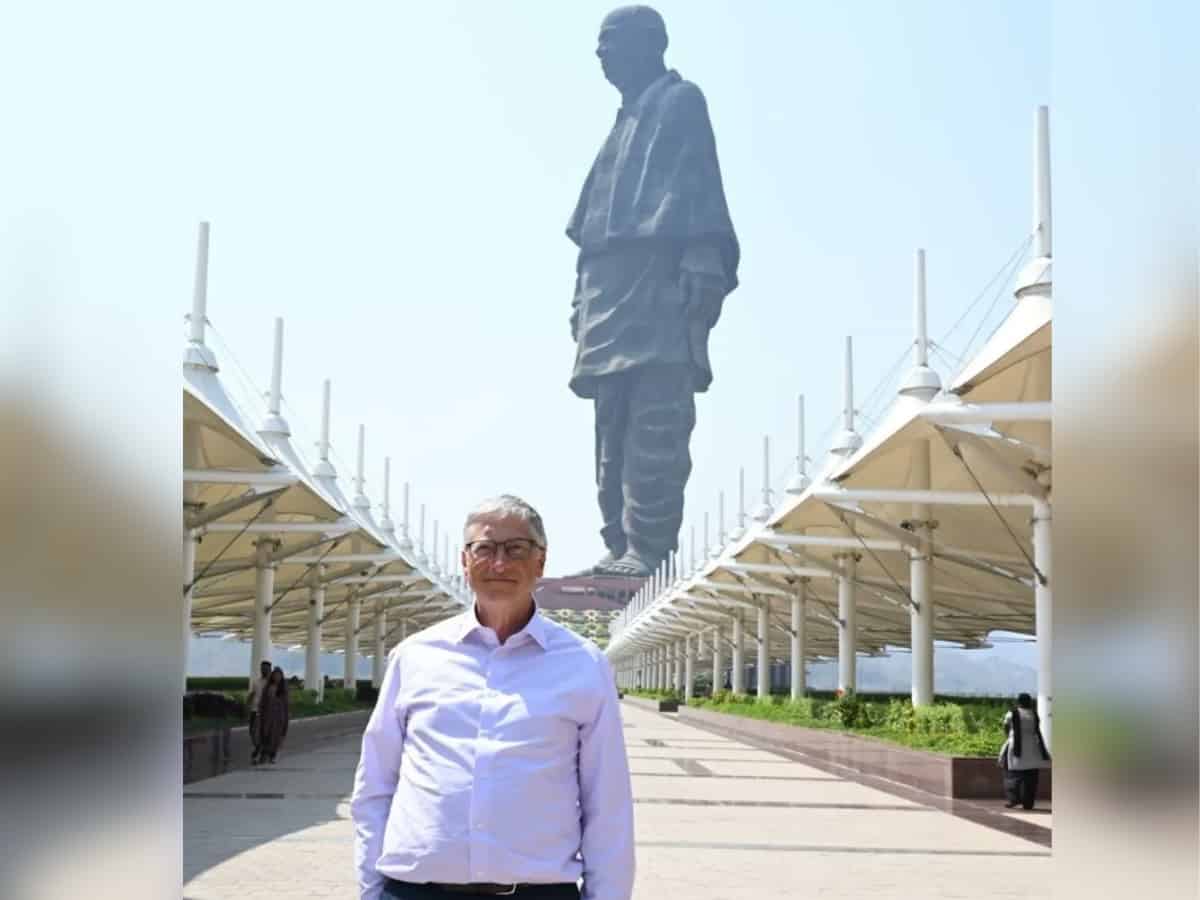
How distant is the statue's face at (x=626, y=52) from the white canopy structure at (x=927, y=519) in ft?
313

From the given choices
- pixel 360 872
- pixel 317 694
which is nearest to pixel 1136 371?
pixel 360 872

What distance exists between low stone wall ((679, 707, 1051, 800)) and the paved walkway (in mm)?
566

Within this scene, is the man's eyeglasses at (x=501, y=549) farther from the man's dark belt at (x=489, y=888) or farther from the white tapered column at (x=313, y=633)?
the white tapered column at (x=313, y=633)

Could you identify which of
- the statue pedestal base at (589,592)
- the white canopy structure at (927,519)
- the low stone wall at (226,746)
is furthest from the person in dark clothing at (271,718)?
the statue pedestal base at (589,592)

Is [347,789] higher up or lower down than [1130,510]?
lower down

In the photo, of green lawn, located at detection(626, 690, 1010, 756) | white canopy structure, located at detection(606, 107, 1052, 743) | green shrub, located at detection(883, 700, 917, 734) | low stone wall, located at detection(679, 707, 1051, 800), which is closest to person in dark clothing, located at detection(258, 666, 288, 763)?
low stone wall, located at detection(679, 707, 1051, 800)

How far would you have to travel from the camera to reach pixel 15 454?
6.26 feet

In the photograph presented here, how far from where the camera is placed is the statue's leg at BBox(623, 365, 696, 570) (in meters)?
143

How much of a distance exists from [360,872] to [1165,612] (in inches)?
68.7

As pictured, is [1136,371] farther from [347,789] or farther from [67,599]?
[347,789]

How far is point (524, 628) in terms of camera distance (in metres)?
3.16

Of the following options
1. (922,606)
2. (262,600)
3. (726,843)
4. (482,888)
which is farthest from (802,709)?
(482,888)

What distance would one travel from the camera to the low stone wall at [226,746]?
18.2 metres

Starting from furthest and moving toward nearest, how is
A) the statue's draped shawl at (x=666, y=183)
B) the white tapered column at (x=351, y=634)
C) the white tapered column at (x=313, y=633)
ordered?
the statue's draped shawl at (x=666, y=183)
the white tapered column at (x=351, y=634)
the white tapered column at (x=313, y=633)
